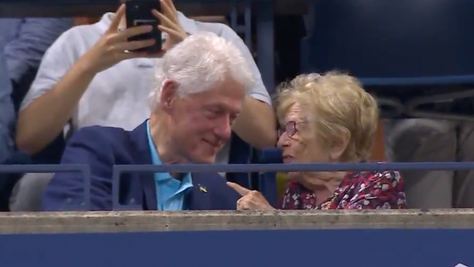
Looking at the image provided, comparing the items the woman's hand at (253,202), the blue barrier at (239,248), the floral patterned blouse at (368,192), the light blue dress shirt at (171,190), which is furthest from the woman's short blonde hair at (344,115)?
the blue barrier at (239,248)

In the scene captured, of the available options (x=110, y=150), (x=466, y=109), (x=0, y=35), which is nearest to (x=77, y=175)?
(x=110, y=150)

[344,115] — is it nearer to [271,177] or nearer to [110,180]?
[271,177]

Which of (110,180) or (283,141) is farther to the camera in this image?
(283,141)

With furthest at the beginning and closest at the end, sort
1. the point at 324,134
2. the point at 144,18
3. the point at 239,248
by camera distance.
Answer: the point at 144,18 → the point at 324,134 → the point at 239,248

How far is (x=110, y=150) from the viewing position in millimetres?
2352

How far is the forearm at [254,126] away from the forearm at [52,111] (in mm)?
390

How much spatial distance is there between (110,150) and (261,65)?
2.40ft

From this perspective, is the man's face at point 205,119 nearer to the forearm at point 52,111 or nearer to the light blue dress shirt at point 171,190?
the light blue dress shirt at point 171,190

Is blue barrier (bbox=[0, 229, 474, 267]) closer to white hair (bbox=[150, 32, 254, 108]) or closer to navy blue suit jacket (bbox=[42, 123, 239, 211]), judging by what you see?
navy blue suit jacket (bbox=[42, 123, 239, 211])

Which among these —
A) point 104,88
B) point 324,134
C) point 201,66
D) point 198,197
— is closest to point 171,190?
point 198,197

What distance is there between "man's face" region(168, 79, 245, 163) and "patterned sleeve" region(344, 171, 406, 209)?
0.33 m

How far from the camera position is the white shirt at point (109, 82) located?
2.73 m

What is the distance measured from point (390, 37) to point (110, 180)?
120cm

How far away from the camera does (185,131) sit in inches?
94.5
